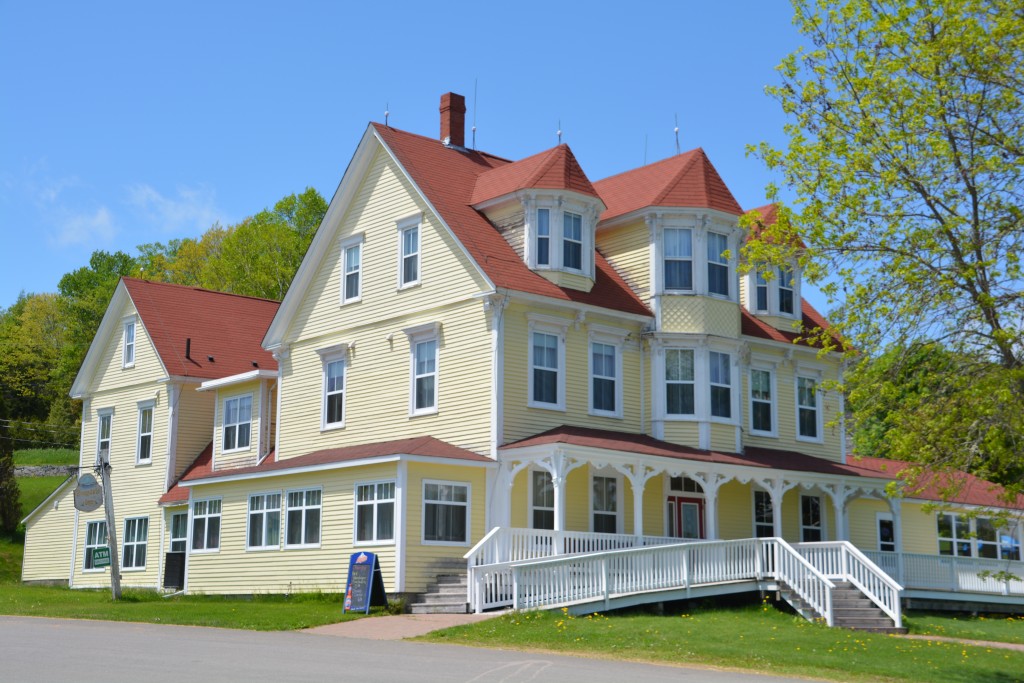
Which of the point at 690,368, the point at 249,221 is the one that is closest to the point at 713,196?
the point at 690,368

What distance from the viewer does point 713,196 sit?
31.0m

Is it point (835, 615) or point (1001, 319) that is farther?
point (835, 615)

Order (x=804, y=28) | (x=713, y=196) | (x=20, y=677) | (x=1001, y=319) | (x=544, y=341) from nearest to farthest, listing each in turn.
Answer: (x=20, y=677) < (x=1001, y=319) < (x=804, y=28) < (x=544, y=341) < (x=713, y=196)

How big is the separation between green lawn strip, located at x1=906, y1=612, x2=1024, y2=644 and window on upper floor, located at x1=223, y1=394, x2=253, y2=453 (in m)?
19.3

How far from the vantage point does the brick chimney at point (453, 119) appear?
1361 inches

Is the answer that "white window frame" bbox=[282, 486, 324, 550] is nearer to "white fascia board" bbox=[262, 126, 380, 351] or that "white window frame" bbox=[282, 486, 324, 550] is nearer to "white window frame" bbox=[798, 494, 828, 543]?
"white fascia board" bbox=[262, 126, 380, 351]

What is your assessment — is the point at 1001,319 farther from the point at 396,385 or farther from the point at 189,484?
the point at 189,484

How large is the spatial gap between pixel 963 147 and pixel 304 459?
17012 mm

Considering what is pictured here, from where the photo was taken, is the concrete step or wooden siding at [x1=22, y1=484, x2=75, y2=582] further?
wooden siding at [x1=22, y1=484, x2=75, y2=582]

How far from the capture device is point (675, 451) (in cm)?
2820

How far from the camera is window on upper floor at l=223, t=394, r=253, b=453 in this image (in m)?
35.8

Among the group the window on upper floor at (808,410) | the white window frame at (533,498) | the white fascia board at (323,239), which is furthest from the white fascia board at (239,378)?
the window on upper floor at (808,410)

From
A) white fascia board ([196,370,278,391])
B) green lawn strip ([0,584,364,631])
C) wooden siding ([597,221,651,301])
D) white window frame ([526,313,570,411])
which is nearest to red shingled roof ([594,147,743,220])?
wooden siding ([597,221,651,301])

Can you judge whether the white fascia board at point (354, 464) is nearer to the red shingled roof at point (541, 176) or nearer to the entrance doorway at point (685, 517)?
the entrance doorway at point (685, 517)
